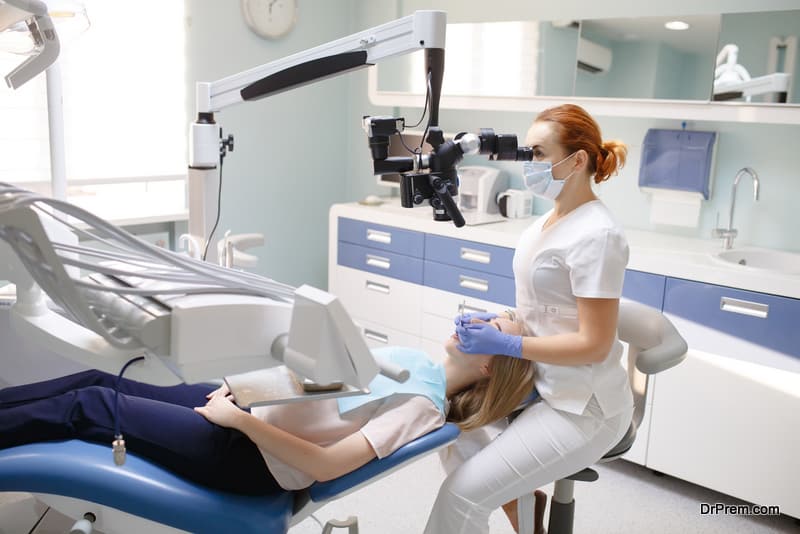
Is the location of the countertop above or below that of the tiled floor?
above

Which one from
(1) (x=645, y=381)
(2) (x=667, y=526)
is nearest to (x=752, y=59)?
(1) (x=645, y=381)

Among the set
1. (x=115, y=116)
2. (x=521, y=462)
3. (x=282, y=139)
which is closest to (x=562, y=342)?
(x=521, y=462)

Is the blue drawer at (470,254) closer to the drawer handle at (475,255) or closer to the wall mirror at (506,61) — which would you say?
the drawer handle at (475,255)

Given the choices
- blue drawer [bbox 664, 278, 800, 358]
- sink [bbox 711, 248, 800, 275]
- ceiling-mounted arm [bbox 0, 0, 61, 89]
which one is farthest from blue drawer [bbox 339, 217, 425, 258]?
ceiling-mounted arm [bbox 0, 0, 61, 89]

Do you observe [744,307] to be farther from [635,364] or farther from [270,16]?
A: [270,16]

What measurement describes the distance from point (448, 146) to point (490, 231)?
1.67 metres

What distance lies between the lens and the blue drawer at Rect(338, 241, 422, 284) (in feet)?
11.3

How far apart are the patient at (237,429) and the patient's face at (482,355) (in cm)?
12

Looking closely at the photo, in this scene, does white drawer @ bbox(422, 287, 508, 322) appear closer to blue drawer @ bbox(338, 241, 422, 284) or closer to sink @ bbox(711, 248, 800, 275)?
blue drawer @ bbox(338, 241, 422, 284)

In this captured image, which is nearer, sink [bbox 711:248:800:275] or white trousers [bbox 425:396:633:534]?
white trousers [bbox 425:396:633:534]

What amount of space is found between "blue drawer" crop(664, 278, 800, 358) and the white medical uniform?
3.12 ft

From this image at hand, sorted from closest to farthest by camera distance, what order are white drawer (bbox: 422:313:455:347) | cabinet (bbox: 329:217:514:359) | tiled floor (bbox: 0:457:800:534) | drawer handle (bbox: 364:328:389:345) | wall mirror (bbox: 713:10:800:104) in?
tiled floor (bbox: 0:457:800:534) < wall mirror (bbox: 713:10:800:104) < cabinet (bbox: 329:217:514:359) < white drawer (bbox: 422:313:455:347) < drawer handle (bbox: 364:328:389:345)

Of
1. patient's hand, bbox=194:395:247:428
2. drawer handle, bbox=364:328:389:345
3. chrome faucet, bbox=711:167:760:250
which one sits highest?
Result: chrome faucet, bbox=711:167:760:250

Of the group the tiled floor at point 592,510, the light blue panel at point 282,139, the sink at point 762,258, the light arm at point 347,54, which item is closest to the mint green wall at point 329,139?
the light blue panel at point 282,139
